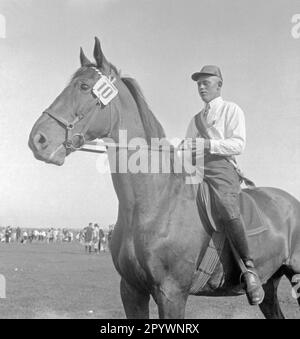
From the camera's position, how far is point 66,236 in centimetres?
7612

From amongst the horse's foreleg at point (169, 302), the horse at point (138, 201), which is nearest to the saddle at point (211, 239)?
the horse at point (138, 201)

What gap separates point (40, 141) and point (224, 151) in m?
1.99

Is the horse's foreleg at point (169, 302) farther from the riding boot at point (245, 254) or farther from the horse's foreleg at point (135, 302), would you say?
the riding boot at point (245, 254)

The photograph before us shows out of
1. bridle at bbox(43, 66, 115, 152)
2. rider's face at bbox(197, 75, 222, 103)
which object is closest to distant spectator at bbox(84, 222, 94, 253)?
rider's face at bbox(197, 75, 222, 103)

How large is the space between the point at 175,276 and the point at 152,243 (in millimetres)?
403

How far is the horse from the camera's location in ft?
14.7

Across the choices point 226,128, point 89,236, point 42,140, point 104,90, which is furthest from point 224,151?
Answer: point 89,236

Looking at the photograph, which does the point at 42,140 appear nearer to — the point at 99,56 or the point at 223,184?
the point at 99,56

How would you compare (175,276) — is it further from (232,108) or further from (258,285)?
(232,108)

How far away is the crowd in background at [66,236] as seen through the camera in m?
37.9

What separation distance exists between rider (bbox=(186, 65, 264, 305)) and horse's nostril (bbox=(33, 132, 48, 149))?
1704 mm

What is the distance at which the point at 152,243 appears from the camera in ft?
14.9

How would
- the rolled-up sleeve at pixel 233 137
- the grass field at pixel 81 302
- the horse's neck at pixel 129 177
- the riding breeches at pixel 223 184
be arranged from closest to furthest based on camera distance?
1. the horse's neck at pixel 129 177
2. the riding breeches at pixel 223 184
3. the rolled-up sleeve at pixel 233 137
4. the grass field at pixel 81 302
